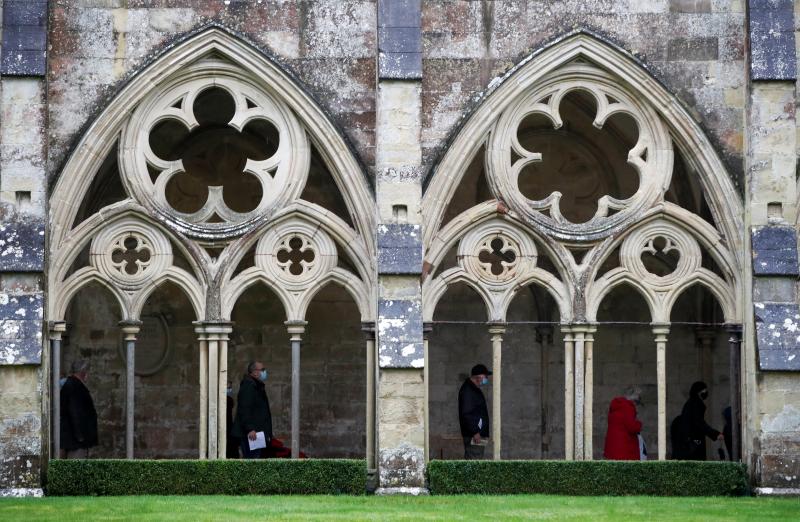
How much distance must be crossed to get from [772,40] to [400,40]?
4.41 metres

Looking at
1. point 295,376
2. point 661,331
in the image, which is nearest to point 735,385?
point 661,331

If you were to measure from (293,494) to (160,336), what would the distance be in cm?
603

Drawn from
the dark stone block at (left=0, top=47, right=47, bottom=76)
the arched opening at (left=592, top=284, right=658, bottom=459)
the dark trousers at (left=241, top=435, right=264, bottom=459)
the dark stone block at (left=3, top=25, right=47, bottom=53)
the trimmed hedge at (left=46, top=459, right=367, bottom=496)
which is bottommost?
the trimmed hedge at (left=46, top=459, right=367, bottom=496)

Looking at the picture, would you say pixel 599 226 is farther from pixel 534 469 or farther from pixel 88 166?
pixel 88 166

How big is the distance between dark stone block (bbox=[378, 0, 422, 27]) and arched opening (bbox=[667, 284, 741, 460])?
6.71 metres

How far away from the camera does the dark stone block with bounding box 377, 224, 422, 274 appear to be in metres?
19.9

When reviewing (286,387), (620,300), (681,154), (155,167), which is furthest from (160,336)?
(681,154)

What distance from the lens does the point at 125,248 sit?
2089 centimetres

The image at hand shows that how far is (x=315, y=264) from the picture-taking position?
20844 mm

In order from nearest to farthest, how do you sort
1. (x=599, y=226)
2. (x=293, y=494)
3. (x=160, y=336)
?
(x=293, y=494), (x=599, y=226), (x=160, y=336)

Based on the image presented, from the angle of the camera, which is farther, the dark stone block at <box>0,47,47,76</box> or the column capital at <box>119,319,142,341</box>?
the column capital at <box>119,319,142,341</box>

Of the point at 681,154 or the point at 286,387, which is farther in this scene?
the point at 286,387

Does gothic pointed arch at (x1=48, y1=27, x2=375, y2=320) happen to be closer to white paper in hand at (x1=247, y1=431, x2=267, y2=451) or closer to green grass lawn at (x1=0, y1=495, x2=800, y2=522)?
white paper in hand at (x1=247, y1=431, x2=267, y2=451)

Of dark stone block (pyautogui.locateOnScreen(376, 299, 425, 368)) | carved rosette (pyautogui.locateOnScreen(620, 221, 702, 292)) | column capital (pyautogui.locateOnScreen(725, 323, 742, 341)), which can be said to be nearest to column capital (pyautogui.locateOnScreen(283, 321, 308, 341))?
dark stone block (pyautogui.locateOnScreen(376, 299, 425, 368))
